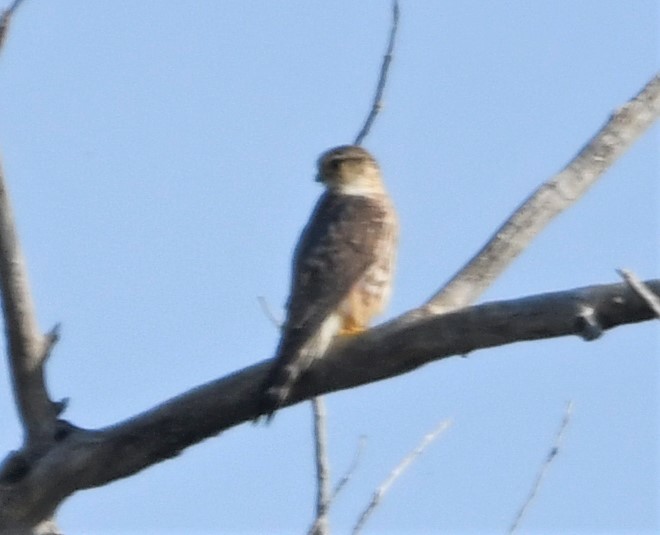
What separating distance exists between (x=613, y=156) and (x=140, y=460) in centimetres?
174

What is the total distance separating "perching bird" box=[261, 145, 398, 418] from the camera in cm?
507

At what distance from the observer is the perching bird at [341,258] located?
507 centimetres

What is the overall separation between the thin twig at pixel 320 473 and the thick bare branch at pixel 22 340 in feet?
2.42

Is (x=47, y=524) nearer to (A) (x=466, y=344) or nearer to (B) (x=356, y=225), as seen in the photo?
(A) (x=466, y=344)

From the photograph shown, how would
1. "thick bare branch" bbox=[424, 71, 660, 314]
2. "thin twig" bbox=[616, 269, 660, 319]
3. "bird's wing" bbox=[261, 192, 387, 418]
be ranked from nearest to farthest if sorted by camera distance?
1. "thin twig" bbox=[616, 269, 660, 319]
2. "thick bare branch" bbox=[424, 71, 660, 314]
3. "bird's wing" bbox=[261, 192, 387, 418]

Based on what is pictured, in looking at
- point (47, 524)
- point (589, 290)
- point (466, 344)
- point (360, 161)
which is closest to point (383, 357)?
point (466, 344)

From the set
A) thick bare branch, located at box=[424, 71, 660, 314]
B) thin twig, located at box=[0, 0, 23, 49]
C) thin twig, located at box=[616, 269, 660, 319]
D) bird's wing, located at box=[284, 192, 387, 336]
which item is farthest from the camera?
bird's wing, located at box=[284, 192, 387, 336]

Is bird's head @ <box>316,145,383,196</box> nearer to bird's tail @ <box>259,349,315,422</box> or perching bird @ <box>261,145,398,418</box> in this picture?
perching bird @ <box>261,145,398,418</box>

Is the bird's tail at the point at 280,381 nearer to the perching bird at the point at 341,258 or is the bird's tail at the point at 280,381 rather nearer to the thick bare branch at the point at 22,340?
the perching bird at the point at 341,258

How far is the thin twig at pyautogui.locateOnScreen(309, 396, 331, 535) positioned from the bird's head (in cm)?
238

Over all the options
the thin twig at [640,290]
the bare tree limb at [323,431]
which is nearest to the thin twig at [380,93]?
the bare tree limb at [323,431]

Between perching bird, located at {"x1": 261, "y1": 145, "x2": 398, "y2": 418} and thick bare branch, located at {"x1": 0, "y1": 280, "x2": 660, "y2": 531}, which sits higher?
thick bare branch, located at {"x1": 0, "y1": 280, "x2": 660, "y2": 531}

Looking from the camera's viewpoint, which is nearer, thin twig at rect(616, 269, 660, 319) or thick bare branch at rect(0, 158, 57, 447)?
thin twig at rect(616, 269, 660, 319)

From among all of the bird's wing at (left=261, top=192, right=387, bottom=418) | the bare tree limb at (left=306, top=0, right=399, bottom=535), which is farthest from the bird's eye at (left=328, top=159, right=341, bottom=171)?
the bare tree limb at (left=306, top=0, right=399, bottom=535)
